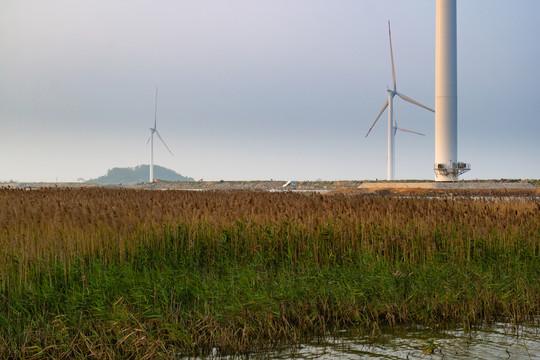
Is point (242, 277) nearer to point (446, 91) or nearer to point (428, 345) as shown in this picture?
point (428, 345)

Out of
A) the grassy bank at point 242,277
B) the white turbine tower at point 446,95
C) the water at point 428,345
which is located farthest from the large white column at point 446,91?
the water at point 428,345

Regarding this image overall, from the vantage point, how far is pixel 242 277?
9633mm

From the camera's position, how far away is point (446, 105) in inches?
2771

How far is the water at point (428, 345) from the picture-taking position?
702cm

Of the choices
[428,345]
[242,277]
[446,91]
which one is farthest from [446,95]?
[428,345]

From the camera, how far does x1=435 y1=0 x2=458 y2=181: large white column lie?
68.3 m

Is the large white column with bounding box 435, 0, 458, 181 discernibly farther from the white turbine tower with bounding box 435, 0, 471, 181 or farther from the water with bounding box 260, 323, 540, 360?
the water with bounding box 260, 323, 540, 360

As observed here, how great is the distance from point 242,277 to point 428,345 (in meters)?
3.43

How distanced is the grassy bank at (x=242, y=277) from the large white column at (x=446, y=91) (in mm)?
58418

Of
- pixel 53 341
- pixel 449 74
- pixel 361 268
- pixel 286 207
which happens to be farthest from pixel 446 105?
pixel 53 341

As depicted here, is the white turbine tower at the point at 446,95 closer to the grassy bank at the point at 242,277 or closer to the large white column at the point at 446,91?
the large white column at the point at 446,91

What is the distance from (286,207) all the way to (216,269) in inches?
203

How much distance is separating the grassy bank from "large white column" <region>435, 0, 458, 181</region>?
5842 cm

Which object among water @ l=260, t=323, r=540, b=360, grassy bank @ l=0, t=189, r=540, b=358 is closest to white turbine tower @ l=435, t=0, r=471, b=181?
grassy bank @ l=0, t=189, r=540, b=358
